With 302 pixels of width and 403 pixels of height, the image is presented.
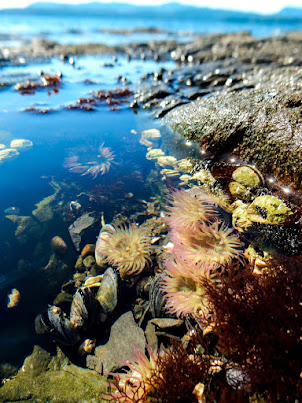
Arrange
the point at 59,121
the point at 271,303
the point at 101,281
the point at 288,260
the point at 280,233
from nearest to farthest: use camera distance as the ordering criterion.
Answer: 1. the point at 271,303
2. the point at 288,260
3. the point at 280,233
4. the point at 101,281
5. the point at 59,121

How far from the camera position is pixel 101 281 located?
3.04 m

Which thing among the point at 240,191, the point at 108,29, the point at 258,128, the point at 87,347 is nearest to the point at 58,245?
the point at 87,347

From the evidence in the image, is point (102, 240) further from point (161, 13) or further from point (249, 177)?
point (161, 13)

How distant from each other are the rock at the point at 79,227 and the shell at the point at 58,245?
15cm

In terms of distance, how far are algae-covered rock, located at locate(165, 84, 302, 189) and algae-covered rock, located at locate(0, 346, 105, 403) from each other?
11.6 ft

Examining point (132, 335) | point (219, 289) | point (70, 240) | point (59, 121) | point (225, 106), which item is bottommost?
point (132, 335)

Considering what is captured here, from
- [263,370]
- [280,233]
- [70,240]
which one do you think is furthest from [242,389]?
[70,240]

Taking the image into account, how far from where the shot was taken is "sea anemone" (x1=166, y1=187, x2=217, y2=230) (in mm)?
2931

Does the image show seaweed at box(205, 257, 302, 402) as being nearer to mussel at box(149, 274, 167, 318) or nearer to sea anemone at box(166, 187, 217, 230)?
mussel at box(149, 274, 167, 318)

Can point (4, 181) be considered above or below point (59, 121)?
below

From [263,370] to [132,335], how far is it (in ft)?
4.38

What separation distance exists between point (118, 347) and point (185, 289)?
934 mm

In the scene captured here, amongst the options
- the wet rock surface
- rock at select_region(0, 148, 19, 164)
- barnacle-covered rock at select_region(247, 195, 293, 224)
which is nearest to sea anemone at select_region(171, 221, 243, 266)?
barnacle-covered rock at select_region(247, 195, 293, 224)

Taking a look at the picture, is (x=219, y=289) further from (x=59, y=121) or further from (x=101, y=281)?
(x=59, y=121)
